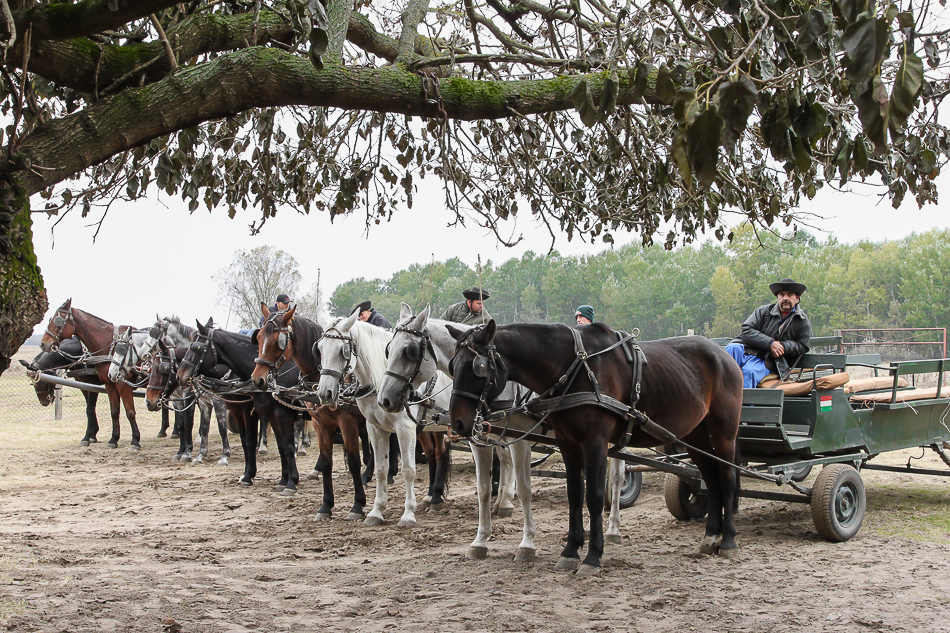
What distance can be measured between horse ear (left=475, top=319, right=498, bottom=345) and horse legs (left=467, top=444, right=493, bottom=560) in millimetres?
1433

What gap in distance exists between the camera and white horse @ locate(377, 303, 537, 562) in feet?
19.7

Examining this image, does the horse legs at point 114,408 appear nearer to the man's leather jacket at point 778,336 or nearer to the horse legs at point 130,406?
the horse legs at point 130,406

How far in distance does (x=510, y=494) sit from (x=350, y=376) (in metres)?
2.17

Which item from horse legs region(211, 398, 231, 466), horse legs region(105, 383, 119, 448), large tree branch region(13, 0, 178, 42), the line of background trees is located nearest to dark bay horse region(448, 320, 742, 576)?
large tree branch region(13, 0, 178, 42)

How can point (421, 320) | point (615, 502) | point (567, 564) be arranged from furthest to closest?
point (615, 502) < point (421, 320) < point (567, 564)

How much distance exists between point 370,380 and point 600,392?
278 centimetres

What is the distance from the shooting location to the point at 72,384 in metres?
12.5

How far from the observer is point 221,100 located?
13.2 feet

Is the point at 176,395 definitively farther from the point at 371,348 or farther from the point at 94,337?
the point at 371,348

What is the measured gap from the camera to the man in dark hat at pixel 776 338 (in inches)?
262

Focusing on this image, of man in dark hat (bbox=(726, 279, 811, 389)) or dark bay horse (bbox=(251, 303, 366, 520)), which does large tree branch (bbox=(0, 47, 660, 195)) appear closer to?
man in dark hat (bbox=(726, 279, 811, 389))

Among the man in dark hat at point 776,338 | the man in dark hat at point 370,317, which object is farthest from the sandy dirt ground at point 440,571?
the man in dark hat at point 370,317

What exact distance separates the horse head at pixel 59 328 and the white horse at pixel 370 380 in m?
8.91

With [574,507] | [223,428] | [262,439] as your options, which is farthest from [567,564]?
[262,439]
